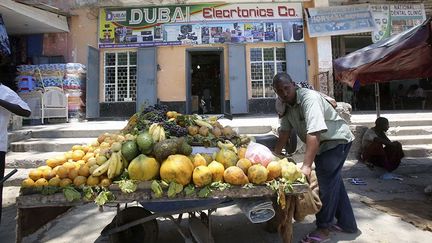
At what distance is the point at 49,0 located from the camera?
1119 cm

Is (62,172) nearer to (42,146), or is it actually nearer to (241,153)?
(241,153)

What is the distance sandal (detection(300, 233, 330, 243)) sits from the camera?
3.01m

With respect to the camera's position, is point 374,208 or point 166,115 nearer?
point 166,115

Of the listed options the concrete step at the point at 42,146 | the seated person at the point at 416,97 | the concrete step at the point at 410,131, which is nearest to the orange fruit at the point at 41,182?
the concrete step at the point at 42,146

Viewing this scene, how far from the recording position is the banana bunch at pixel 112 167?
2.35 m

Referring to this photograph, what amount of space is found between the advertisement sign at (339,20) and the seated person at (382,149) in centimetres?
635

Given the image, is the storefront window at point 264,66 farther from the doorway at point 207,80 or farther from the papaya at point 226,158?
the papaya at point 226,158

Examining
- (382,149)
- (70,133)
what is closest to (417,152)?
(382,149)

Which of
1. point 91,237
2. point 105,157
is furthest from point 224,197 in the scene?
point 91,237

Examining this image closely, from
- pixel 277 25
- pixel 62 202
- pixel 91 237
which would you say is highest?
pixel 277 25

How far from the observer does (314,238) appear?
303 centimetres

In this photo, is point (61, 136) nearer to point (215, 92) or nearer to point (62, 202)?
point (62, 202)

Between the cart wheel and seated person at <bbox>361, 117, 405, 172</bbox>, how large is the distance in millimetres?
4313

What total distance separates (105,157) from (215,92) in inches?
518
